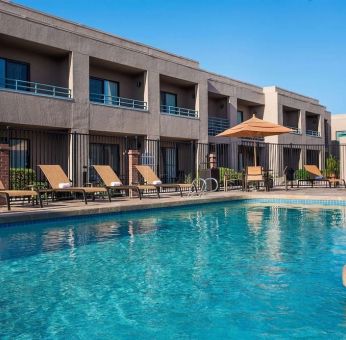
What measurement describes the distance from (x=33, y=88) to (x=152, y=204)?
7917mm

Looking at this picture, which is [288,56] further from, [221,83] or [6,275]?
[6,275]

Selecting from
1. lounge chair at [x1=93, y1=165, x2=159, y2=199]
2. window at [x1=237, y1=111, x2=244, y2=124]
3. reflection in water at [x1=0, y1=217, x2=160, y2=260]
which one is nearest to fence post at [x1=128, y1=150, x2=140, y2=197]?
lounge chair at [x1=93, y1=165, x2=159, y2=199]

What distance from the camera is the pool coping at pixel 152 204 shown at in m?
8.12

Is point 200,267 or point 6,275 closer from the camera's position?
point 6,275

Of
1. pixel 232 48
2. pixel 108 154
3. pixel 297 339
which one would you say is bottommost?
pixel 297 339

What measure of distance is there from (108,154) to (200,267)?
1541 cm

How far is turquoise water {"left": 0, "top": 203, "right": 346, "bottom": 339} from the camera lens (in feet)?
10.6

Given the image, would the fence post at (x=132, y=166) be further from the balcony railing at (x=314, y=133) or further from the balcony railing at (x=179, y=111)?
the balcony railing at (x=314, y=133)

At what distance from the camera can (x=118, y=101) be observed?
19.3 meters

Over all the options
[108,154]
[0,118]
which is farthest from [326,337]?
[108,154]

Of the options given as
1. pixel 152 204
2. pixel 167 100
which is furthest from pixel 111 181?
pixel 167 100

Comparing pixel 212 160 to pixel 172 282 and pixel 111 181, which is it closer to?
pixel 111 181

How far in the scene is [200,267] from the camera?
16.6 ft

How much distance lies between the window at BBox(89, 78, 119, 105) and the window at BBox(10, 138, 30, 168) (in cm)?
387
